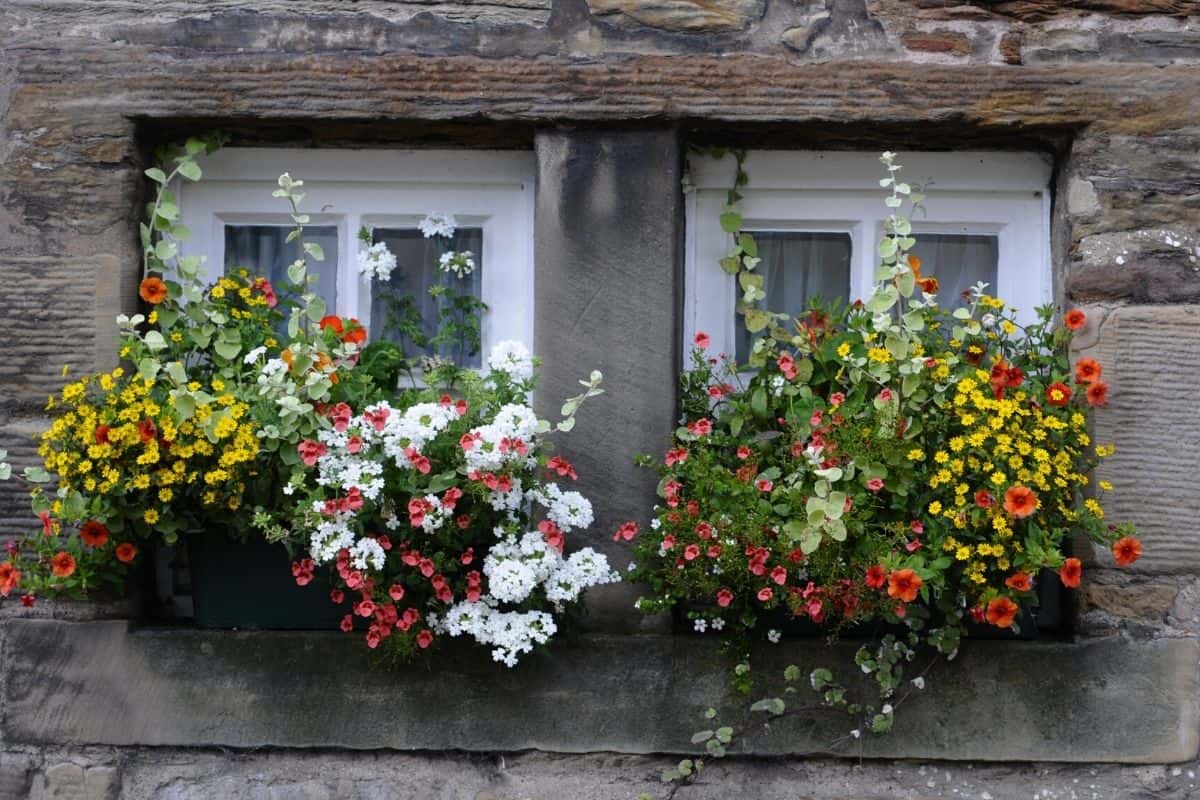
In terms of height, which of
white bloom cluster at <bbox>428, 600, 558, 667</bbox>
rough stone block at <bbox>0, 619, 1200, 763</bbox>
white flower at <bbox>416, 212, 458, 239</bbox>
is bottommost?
rough stone block at <bbox>0, 619, 1200, 763</bbox>

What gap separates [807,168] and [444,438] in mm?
1087

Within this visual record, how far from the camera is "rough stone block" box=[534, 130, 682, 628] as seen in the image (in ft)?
10.1

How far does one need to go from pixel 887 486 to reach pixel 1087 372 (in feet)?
1.59

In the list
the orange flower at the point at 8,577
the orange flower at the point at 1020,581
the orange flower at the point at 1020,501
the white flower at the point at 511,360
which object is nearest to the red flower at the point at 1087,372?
the orange flower at the point at 1020,501

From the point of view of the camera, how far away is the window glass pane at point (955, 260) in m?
3.31

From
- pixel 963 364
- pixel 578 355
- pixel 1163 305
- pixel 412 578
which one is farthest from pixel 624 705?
pixel 1163 305

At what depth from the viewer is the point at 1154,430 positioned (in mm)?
3041

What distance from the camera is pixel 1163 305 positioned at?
3.08m

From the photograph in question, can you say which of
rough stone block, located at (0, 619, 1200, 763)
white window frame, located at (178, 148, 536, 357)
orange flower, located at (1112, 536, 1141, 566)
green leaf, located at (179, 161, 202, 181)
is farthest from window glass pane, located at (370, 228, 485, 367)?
orange flower, located at (1112, 536, 1141, 566)

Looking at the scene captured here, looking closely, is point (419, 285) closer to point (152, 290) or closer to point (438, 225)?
point (438, 225)

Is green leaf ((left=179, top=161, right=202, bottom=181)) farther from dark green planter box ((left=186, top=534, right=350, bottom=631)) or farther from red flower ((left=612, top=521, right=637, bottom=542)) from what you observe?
red flower ((left=612, top=521, right=637, bottom=542))

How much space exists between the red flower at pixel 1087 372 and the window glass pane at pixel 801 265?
0.60 meters

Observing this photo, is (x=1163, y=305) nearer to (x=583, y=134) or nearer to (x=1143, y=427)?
(x=1143, y=427)

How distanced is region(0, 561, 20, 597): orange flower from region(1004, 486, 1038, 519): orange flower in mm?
2006
